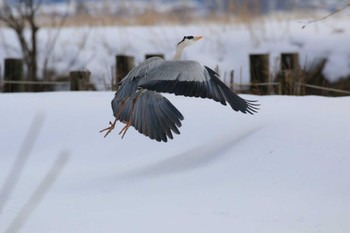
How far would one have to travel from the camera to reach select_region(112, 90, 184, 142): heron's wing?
5914 millimetres

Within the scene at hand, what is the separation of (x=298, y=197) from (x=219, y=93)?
783 millimetres

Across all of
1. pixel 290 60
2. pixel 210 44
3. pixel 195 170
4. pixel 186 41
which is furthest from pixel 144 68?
pixel 210 44

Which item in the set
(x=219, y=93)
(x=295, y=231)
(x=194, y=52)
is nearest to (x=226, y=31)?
(x=194, y=52)

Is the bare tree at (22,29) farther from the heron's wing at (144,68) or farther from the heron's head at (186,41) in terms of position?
the heron's wing at (144,68)

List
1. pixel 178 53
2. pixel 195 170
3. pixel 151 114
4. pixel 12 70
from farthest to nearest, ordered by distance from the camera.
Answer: pixel 12 70
pixel 151 114
pixel 195 170
pixel 178 53

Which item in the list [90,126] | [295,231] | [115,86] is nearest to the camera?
[295,231]

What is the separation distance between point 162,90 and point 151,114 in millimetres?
717

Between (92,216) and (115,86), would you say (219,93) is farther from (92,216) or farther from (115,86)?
(115,86)

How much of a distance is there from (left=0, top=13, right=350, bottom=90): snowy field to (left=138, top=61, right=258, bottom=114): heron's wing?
20.3ft

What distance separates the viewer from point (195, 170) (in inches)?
230

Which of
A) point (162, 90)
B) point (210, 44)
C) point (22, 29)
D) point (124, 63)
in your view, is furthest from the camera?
point (210, 44)

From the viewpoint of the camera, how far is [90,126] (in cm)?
679

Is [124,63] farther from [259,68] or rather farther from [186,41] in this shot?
[186,41]

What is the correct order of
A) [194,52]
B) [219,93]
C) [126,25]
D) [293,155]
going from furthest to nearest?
1. [126,25]
2. [194,52]
3. [293,155]
4. [219,93]
